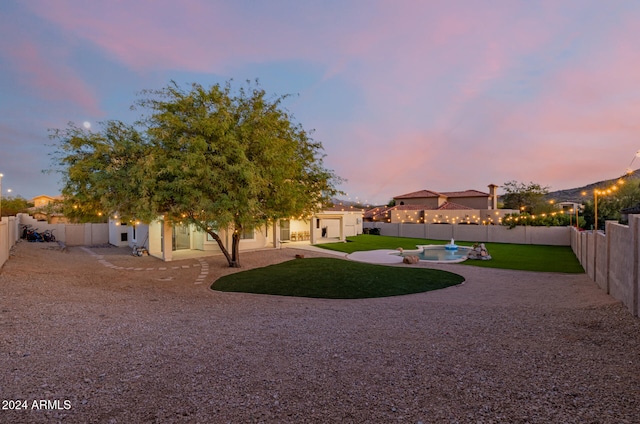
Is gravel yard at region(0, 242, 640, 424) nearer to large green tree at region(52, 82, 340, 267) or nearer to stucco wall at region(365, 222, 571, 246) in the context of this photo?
large green tree at region(52, 82, 340, 267)

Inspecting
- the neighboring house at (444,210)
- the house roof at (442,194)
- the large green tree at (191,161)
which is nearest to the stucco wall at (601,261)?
the large green tree at (191,161)

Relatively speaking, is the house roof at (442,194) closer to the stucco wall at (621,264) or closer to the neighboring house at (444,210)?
the neighboring house at (444,210)

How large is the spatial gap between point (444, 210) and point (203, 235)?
99.4 ft

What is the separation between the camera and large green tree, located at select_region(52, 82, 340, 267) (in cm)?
1067

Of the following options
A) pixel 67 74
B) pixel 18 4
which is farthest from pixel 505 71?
pixel 67 74

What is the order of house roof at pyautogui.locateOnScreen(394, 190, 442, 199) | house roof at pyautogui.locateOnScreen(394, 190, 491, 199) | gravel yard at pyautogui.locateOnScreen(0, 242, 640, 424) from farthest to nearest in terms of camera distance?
house roof at pyautogui.locateOnScreen(394, 190, 491, 199) < house roof at pyautogui.locateOnScreen(394, 190, 442, 199) < gravel yard at pyautogui.locateOnScreen(0, 242, 640, 424)

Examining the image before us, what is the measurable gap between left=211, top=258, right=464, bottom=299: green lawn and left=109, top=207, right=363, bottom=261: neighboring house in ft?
8.01

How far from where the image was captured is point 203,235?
18578 mm

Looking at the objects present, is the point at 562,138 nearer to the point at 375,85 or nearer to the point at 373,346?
the point at 375,85

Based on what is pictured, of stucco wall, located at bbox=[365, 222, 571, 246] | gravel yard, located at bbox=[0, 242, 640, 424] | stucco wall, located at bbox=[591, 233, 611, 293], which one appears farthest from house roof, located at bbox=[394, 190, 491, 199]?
gravel yard, located at bbox=[0, 242, 640, 424]

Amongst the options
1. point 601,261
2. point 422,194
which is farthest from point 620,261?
point 422,194

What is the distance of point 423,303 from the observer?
8.01 m

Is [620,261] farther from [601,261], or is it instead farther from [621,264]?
[601,261]

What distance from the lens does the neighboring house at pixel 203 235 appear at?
54.8 ft
